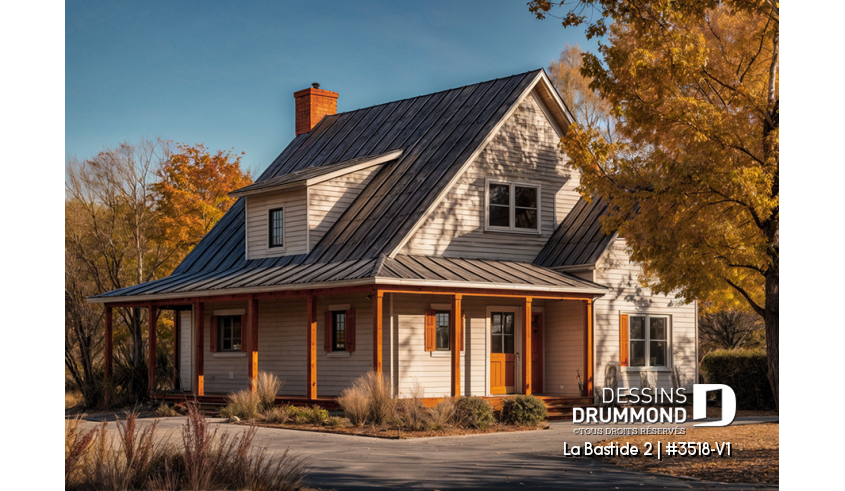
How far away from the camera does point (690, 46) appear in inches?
596

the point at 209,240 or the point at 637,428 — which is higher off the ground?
the point at 209,240

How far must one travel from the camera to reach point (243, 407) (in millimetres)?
18188

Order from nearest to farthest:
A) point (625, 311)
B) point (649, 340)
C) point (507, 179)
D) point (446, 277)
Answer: point (446, 277) → point (625, 311) → point (507, 179) → point (649, 340)

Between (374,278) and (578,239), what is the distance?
7.01 metres

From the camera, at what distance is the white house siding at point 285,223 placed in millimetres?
22172

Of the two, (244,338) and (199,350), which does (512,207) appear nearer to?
(244,338)

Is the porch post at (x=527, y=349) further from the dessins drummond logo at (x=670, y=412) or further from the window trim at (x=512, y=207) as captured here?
the window trim at (x=512, y=207)

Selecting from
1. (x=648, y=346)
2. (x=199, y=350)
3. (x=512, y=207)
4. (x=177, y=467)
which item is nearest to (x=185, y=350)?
(x=199, y=350)

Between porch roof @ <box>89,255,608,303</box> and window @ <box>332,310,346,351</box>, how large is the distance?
4.67ft

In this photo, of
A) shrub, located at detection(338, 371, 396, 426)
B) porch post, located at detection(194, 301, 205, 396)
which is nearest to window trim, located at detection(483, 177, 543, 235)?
shrub, located at detection(338, 371, 396, 426)

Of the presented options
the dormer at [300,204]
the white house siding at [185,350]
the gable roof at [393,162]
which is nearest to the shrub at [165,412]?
the gable roof at [393,162]

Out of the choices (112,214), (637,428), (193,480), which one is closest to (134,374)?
(112,214)

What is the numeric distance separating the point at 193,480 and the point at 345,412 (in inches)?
328
